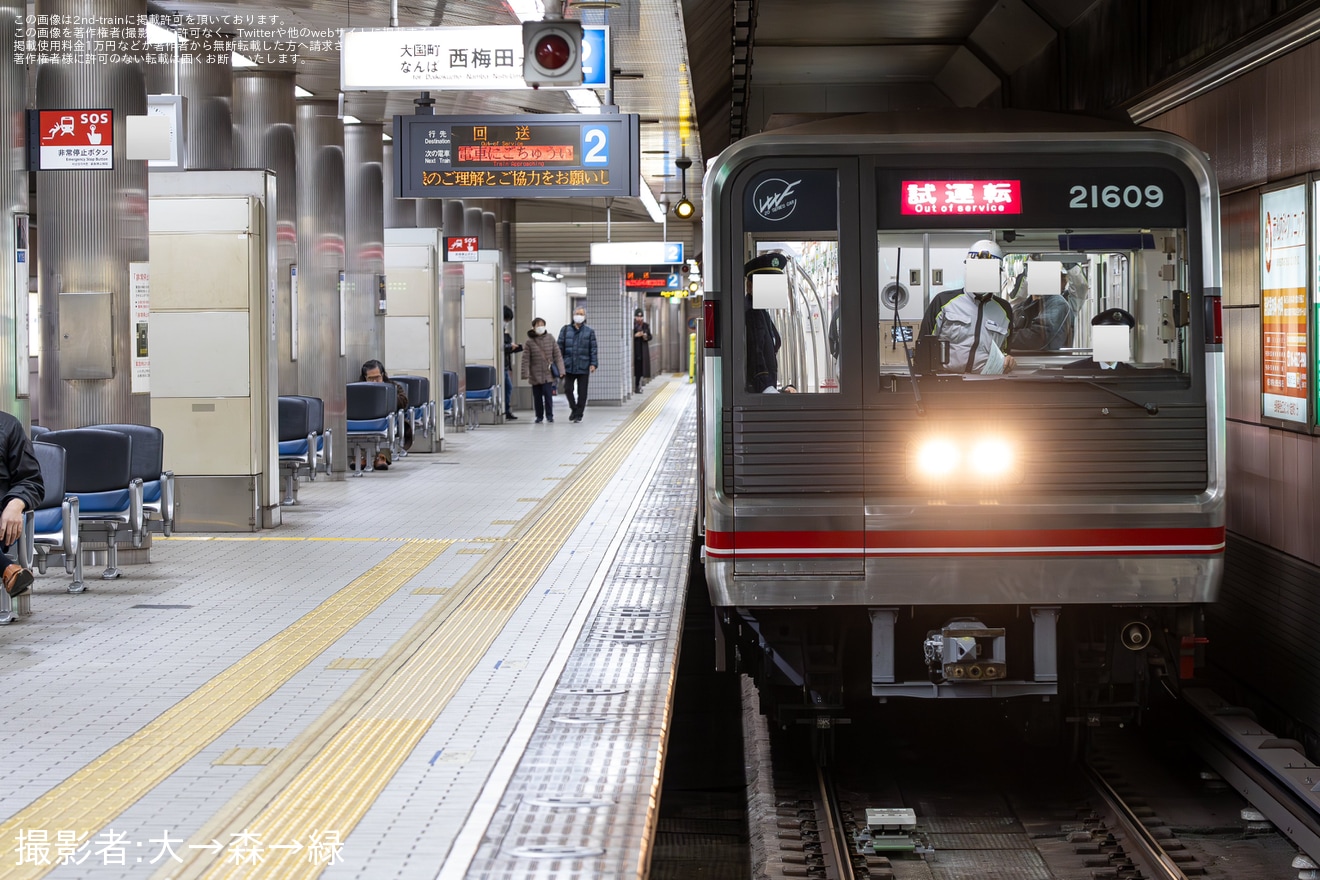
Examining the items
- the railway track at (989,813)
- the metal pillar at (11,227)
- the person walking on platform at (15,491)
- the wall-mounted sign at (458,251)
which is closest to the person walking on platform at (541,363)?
the wall-mounted sign at (458,251)

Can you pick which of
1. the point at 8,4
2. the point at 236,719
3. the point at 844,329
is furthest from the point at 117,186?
the point at 844,329

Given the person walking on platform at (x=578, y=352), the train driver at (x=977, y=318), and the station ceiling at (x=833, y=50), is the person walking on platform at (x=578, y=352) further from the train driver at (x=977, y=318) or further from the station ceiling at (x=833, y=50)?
the train driver at (x=977, y=318)

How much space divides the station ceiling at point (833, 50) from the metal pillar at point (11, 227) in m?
2.64

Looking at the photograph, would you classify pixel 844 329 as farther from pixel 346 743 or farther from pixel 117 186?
pixel 117 186

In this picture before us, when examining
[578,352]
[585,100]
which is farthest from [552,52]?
[578,352]

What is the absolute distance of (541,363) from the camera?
26625 millimetres

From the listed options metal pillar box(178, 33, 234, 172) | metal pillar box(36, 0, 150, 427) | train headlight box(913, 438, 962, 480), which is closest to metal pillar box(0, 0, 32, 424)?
metal pillar box(36, 0, 150, 427)

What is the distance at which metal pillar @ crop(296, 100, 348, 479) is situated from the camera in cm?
1761

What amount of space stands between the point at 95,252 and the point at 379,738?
21.4ft

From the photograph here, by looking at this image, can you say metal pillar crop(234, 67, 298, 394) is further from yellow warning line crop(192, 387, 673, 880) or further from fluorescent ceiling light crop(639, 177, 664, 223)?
fluorescent ceiling light crop(639, 177, 664, 223)

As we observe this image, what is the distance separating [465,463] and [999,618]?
44.2 ft

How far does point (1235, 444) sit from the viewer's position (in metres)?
9.37

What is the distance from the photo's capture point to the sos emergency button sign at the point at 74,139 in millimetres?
10516

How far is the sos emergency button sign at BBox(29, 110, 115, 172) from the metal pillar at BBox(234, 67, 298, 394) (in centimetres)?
591
